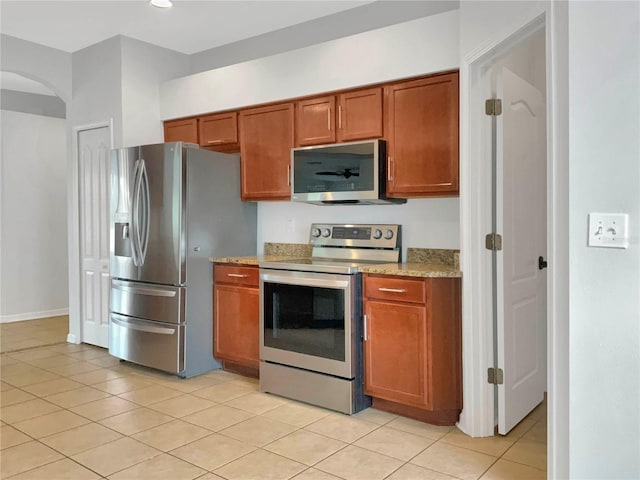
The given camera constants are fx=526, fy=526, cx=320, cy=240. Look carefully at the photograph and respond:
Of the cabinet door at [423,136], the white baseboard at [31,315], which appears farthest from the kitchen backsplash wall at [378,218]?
the white baseboard at [31,315]

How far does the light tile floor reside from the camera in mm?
2404

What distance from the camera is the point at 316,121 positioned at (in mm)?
3648

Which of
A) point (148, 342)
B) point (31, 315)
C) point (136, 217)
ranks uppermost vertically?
point (136, 217)

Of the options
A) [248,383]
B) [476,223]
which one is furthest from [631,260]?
[248,383]

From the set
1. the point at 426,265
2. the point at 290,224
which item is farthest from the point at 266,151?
the point at 426,265

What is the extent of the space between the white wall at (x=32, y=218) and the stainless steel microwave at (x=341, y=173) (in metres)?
4.10

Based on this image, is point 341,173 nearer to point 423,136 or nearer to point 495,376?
point 423,136

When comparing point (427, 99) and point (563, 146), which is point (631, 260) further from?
point (427, 99)

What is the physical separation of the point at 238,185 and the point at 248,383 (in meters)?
1.51

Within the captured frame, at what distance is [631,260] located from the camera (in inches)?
68.2

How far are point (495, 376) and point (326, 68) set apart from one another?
2.22 meters

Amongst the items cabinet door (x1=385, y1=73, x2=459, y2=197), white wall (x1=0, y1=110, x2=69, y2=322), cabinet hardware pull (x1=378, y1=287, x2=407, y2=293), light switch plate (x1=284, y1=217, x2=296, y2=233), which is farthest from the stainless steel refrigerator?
white wall (x1=0, y1=110, x2=69, y2=322)

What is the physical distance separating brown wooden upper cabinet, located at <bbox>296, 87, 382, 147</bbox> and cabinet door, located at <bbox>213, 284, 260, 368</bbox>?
1.18m

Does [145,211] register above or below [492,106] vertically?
below
